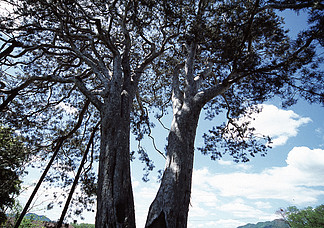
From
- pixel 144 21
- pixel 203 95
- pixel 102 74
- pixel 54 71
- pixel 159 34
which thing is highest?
pixel 159 34

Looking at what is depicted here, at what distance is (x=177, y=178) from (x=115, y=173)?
971 mm

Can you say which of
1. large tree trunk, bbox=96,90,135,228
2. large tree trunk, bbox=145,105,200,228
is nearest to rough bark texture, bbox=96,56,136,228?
large tree trunk, bbox=96,90,135,228

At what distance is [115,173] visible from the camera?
3295mm

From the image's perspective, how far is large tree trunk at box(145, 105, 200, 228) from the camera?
3.04 metres

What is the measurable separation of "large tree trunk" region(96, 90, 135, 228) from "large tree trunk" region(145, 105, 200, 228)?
403mm

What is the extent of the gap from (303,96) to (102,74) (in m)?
4.12

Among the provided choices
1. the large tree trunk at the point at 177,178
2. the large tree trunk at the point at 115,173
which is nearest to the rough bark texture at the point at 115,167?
the large tree trunk at the point at 115,173

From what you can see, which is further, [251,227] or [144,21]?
[251,227]

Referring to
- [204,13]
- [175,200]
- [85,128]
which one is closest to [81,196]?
[85,128]

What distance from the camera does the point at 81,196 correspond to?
714 centimetres

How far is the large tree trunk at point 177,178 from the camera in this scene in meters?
3.04

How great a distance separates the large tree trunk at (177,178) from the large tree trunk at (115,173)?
40cm

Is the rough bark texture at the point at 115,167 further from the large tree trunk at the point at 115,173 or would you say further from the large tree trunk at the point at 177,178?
the large tree trunk at the point at 177,178

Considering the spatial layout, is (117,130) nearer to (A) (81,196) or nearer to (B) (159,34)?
(B) (159,34)
